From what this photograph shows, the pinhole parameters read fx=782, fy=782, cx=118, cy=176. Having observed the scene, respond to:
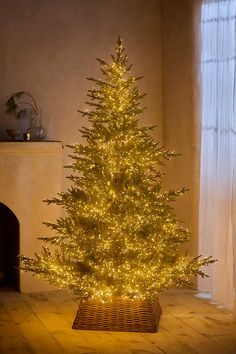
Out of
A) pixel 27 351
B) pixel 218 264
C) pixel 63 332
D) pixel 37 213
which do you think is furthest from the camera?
pixel 37 213

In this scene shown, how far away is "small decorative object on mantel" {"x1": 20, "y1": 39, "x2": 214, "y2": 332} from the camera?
5.05m

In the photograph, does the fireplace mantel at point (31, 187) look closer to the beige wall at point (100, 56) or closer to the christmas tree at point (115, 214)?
the beige wall at point (100, 56)

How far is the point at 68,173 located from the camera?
264 inches

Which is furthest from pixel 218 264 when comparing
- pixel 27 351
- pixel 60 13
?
pixel 60 13

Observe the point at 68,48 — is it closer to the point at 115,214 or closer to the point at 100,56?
the point at 100,56

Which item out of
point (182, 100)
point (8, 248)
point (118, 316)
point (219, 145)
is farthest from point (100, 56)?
point (118, 316)

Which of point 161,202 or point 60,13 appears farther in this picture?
point 60,13

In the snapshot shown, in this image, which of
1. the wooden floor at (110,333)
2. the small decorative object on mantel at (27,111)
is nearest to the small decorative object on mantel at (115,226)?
the wooden floor at (110,333)

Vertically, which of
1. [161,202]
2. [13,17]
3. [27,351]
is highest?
[13,17]

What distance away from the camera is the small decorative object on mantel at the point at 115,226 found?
505 centimetres

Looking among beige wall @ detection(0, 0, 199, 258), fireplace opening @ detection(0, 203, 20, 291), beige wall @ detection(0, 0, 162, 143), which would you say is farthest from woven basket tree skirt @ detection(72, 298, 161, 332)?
beige wall @ detection(0, 0, 162, 143)

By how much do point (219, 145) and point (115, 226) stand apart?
3.98 feet

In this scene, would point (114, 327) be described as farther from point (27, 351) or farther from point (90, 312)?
point (27, 351)

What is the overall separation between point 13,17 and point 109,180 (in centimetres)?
208
